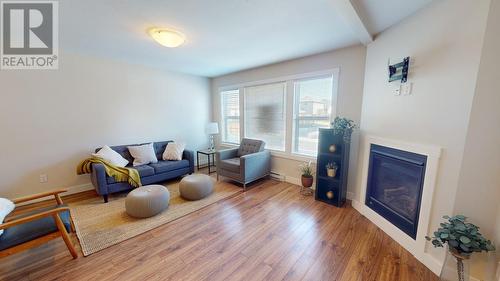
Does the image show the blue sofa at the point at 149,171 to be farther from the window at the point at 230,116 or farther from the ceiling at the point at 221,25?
the ceiling at the point at 221,25

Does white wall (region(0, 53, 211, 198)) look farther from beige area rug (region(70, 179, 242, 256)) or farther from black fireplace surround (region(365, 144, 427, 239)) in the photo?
black fireplace surround (region(365, 144, 427, 239))

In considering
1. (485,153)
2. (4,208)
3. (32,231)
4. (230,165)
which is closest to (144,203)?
(32,231)

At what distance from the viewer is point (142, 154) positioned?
3.52 meters

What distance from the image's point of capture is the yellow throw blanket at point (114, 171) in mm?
2863

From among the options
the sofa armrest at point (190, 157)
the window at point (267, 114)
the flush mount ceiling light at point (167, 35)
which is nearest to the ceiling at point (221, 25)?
the flush mount ceiling light at point (167, 35)

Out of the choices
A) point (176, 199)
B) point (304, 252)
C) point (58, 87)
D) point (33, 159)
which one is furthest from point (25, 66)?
point (304, 252)

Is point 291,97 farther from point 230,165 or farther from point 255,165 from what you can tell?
point 230,165

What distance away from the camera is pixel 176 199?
2.96 metres

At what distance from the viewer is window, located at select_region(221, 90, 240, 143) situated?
15.2 feet

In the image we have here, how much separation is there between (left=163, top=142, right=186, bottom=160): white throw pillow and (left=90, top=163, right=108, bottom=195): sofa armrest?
1.13m

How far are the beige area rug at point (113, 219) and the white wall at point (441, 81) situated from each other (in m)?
2.55

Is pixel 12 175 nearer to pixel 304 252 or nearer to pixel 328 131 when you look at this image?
pixel 304 252

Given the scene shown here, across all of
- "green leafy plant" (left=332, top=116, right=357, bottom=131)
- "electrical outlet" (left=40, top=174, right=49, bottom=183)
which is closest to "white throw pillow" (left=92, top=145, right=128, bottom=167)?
"electrical outlet" (left=40, top=174, right=49, bottom=183)

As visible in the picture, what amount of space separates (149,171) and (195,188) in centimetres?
100
